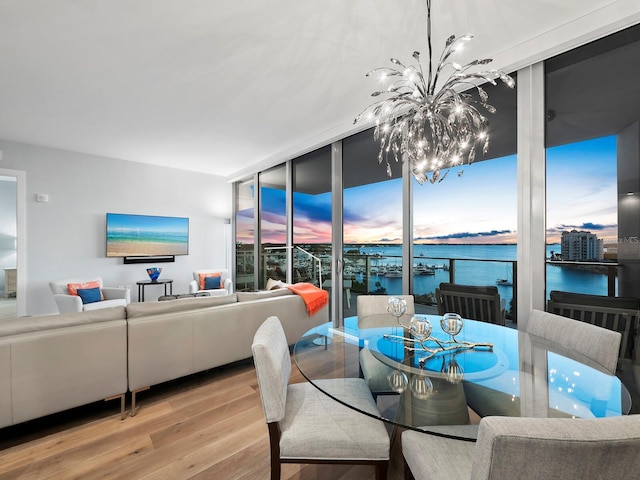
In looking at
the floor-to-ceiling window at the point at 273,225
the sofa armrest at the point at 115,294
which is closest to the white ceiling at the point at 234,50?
the floor-to-ceiling window at the point at 273,225

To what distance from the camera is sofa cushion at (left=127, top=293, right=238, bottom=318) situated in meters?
2.30

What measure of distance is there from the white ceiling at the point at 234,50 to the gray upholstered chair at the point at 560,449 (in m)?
2.21

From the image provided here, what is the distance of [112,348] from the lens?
6.96 ft

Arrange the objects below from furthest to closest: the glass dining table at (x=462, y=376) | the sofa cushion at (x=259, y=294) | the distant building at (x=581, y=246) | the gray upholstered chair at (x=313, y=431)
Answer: the sofa cushion at (x=259, y=294), the distant building at (x=581, y=246), the gray upholstered chair at (x=313, y=431), the glass dining table at (x=462, y=376)

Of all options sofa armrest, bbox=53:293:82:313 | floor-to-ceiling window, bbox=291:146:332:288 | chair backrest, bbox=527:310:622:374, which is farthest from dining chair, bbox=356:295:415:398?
sofa armrest, bbox=53:293:82:313

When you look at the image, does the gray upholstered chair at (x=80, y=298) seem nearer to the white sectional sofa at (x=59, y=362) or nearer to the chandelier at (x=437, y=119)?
the white sectional sofa at (x=59, y=362)

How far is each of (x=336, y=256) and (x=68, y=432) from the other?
A: 304 centimetres

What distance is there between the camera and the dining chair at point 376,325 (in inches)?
54.9

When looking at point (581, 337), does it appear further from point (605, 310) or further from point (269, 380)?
point (269, 380)

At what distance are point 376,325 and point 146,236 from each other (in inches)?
198

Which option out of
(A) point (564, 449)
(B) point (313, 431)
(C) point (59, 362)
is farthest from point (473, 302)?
(C) point (59, 362)

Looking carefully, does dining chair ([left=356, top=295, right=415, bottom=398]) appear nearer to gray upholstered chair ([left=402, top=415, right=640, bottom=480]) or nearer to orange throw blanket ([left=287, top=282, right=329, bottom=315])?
gray upholstered chair ([left=402, top=415, right=640, bottom=480])

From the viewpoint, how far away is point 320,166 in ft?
15.1

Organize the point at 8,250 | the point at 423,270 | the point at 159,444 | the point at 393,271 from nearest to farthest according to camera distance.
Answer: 1. the point at 159,444
2. the point at 423,270
3. the point at 393,271
4. the point at 8,250
